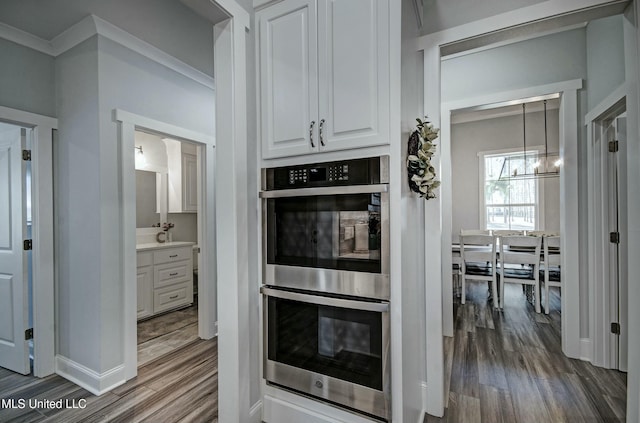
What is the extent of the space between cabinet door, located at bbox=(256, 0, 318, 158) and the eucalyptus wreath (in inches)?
20.9

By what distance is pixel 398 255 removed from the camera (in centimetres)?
138

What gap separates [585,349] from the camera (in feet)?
8.59

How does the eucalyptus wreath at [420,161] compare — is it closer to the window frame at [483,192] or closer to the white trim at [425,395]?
the white trim at [425,395]

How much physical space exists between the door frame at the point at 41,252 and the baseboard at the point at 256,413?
2035mm

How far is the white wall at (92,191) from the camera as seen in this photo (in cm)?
225

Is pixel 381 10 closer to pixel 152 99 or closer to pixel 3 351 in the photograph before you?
pixel 152 99

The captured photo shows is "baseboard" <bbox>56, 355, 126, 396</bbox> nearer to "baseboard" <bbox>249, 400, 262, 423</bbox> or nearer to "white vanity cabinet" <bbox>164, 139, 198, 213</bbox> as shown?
"baseboard" <bbox>249, 400, 262, 423</bbox>

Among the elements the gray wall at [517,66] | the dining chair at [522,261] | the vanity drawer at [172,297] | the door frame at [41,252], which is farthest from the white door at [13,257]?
the dining chair at [522,261]

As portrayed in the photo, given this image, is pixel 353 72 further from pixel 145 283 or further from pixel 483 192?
pixel 483 192

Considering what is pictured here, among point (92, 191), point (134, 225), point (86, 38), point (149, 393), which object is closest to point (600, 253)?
point (149, 393)

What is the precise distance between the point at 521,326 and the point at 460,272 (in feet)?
3.41

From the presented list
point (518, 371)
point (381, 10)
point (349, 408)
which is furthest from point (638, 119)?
point (349, 408)

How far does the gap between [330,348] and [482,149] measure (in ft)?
18.8

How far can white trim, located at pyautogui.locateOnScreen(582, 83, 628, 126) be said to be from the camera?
2.01 metres
